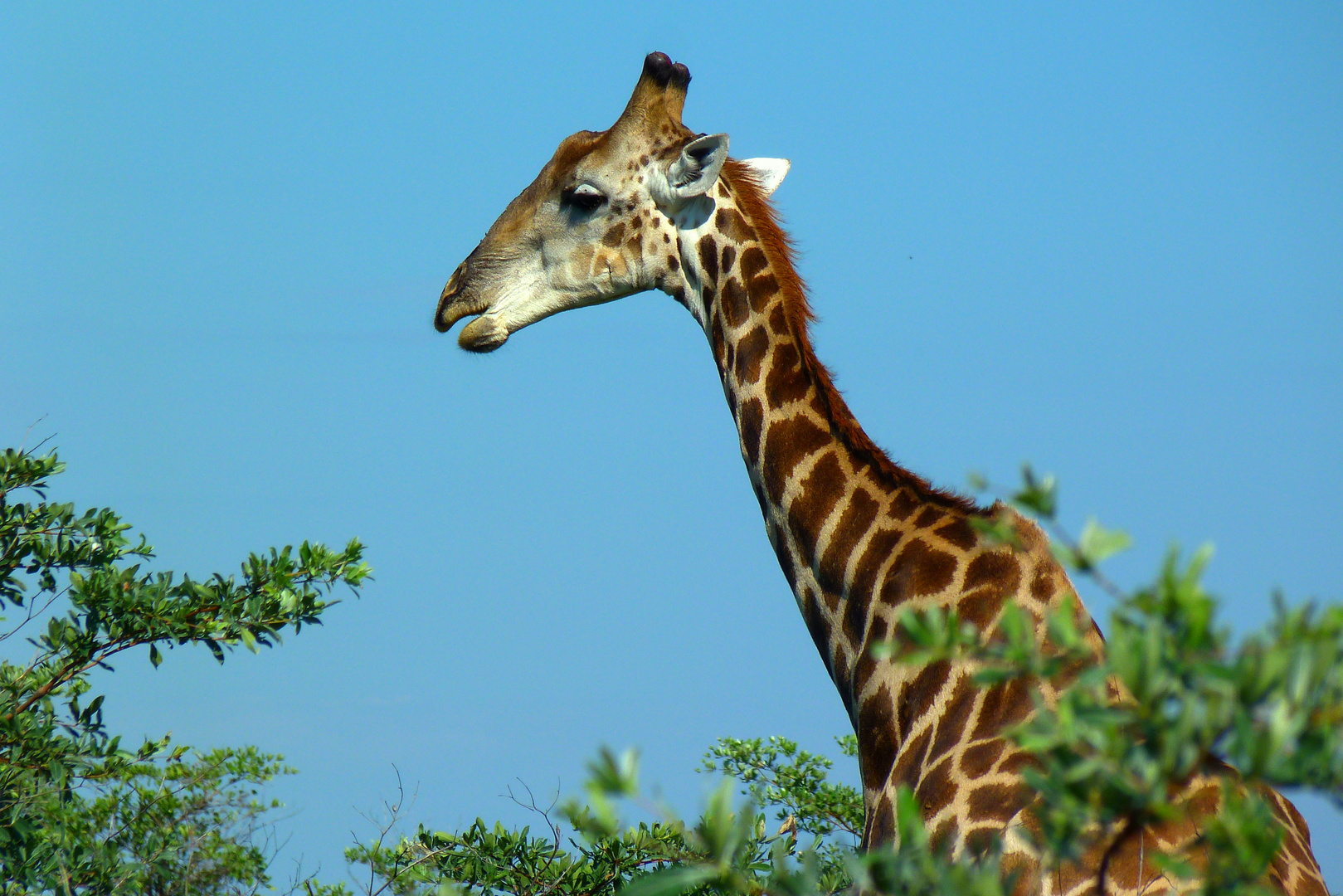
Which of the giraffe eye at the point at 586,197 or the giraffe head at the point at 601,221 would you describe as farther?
the giraffe eye at the point at 586,197

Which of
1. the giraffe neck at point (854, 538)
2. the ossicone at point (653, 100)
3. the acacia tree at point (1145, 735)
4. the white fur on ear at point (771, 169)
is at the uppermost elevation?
the ossicone at point (653, 100)

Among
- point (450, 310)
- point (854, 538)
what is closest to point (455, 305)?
point (450, 310)

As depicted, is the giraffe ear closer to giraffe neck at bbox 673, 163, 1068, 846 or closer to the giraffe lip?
giraffe neck at bbox 673, 163, 1068, 846

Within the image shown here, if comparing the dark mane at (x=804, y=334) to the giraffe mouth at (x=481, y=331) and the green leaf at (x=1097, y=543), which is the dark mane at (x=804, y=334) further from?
the green leaf at (x=1097, y=543)

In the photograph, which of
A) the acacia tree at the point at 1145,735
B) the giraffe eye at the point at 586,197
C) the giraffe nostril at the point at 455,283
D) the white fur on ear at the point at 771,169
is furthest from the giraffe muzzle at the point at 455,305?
the acacia tree at the point at 1145,735

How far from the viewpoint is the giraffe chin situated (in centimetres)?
638

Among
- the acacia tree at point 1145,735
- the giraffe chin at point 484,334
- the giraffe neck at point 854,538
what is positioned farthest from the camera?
the giraffe chin at point 484,334

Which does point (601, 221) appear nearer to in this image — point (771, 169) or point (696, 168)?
point (696, 168)

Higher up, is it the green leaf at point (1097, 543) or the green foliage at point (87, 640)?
the green foliage at point (87, 640)

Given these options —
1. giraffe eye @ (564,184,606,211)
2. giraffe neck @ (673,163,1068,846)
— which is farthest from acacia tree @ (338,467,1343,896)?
giraffe eye @ (564,184,606,211)

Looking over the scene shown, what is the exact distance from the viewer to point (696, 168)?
19.1 ft

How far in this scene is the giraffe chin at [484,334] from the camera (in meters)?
6.38

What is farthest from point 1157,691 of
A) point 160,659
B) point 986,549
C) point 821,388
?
point 160,659

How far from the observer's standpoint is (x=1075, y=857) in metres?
1.58
